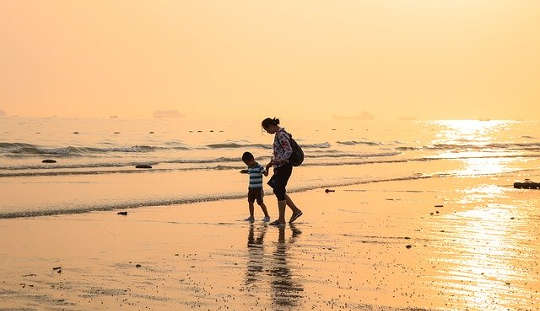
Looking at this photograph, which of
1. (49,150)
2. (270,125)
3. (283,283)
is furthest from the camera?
(49,150)

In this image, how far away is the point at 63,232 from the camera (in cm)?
1316

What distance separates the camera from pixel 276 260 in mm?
10492

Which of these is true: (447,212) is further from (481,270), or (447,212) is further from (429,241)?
(481,270)

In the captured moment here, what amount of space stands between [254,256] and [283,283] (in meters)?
1.94

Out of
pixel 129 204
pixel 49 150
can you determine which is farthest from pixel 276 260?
pixel 49 150

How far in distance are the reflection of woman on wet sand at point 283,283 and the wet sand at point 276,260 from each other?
0.5 inches

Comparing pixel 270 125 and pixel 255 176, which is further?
pixel 255 176

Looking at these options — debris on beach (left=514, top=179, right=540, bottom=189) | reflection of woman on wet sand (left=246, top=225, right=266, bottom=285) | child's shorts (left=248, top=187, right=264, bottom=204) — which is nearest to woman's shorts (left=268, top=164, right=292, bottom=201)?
child's shorts (left=248, top=187, right=264, bottom=204)

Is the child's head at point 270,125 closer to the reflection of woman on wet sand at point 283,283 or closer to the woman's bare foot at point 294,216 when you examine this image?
the woman's bare foot at point 294,216

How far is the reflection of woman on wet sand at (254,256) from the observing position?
9328mm

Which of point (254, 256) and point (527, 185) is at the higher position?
point (254, 256)

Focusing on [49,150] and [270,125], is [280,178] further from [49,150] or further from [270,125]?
[49,150]

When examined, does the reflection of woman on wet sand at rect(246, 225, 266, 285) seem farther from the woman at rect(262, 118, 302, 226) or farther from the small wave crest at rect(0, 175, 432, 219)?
the small wave crest at rect(0, 175, 432, 219)

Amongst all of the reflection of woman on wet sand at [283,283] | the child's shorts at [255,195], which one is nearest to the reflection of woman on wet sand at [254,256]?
the reflection of woman on wet sand at [283,283]
